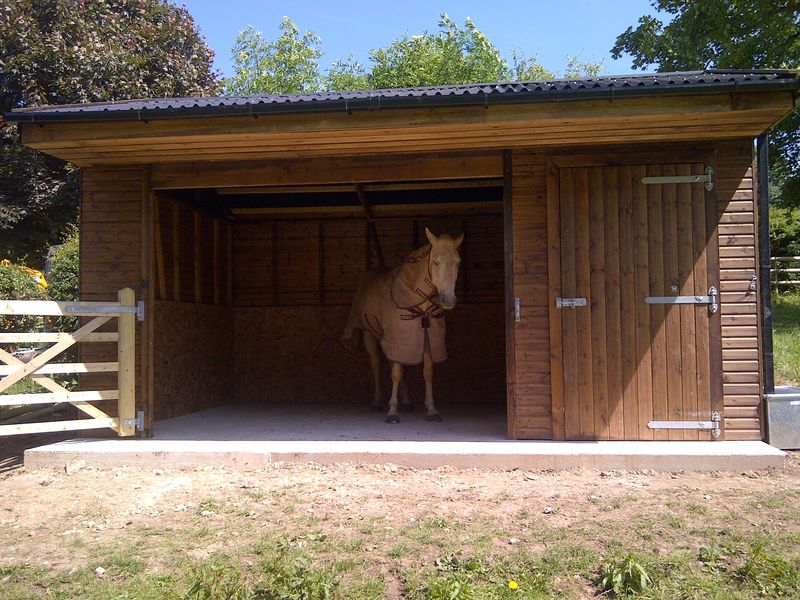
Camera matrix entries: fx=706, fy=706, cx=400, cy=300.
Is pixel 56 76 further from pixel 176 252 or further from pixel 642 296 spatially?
pixel 642 296

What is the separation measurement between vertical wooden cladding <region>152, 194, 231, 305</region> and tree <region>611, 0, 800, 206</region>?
1019cm

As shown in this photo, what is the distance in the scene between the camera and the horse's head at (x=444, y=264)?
6812mm

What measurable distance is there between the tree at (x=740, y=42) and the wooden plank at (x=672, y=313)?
815cm

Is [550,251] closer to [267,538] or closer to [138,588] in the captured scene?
[267,538]

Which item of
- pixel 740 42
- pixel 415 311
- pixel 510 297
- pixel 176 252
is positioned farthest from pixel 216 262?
pixel 740 42

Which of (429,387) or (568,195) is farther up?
(568,195)

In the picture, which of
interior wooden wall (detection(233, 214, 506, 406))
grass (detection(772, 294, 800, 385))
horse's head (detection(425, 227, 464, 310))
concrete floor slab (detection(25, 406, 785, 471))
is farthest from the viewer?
interior wooden wall (detection(233, 214, 506, 406))

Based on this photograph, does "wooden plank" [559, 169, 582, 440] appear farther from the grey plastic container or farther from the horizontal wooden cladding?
the grey plastic container

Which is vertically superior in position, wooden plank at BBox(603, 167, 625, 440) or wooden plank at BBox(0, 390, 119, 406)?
wooden plank at BBox(603, 167, 625, 440)

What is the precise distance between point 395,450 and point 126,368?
263cm

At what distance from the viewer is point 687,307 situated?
20.2ft

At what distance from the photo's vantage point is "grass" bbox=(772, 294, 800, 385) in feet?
30.8

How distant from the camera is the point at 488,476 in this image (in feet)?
18.4

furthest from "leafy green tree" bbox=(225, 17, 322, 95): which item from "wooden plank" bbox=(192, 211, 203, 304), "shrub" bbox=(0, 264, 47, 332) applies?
"wooden plank" bbox=(192, 211, 203, 304)
